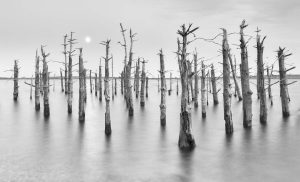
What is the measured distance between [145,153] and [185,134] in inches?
89.6

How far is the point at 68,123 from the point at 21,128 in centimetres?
355

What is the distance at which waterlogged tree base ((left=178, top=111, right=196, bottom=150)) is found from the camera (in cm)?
1670

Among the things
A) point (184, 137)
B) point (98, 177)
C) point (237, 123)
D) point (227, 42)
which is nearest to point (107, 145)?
point (184, 137)

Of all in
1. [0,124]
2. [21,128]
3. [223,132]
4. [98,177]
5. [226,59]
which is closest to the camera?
[98,177]

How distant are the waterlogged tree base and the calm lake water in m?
0.52

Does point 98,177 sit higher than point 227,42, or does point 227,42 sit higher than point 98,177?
point 227,42

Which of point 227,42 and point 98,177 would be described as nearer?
point 98,177

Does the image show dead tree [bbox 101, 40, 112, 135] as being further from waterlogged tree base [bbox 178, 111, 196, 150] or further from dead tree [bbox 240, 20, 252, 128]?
dead tree [bbox 240, 20, 252, 128]

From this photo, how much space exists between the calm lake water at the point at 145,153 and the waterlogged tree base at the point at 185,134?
1.72 feet

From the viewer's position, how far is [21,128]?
27.2 m

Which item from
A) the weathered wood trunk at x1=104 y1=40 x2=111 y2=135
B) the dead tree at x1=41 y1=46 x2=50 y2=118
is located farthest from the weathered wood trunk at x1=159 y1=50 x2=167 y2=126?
the dead tree at x1=41 y1=46 x2=50 y2=118

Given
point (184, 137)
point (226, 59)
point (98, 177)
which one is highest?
point (226, 59)

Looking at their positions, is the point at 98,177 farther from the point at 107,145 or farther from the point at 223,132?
the point at 223,132

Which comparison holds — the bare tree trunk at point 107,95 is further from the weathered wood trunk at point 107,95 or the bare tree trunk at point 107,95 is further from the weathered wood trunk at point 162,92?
the weathered wood trunk at point 162,92
